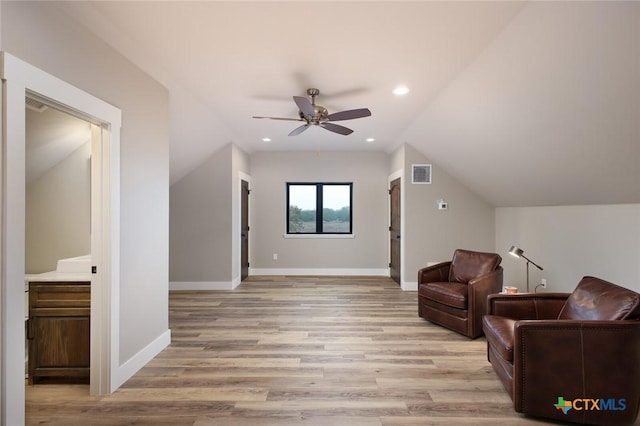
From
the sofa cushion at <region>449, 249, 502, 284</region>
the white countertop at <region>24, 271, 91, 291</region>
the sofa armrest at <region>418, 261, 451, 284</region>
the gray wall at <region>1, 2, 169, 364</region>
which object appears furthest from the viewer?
the sofa armrest at <region>418, 261, 451, 284</region>

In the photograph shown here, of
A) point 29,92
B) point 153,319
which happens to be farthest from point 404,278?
point 29,92

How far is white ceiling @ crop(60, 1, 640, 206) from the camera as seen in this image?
192 cm

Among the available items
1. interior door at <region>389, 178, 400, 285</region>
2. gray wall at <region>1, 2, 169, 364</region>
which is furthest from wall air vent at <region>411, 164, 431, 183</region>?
gray wall at <region>1, 2, 169, 364</region>

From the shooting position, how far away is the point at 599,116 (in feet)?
7.66

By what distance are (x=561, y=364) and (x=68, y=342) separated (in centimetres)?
345

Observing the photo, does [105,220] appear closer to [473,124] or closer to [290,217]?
[473,124]

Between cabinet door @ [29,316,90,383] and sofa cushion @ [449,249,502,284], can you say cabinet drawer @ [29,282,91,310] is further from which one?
sofa cushion @ [449,249,502,284]

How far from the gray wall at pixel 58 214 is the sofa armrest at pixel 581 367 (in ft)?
12.8

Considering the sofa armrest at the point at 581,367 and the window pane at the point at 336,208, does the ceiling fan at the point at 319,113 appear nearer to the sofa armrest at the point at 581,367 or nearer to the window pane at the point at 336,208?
the sofa armrest at the point at 581,367

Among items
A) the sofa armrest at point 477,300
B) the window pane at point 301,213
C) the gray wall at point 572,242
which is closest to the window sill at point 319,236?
the window pane at point 301,213

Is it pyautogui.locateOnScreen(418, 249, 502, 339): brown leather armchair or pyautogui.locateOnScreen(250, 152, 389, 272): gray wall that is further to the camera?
pyautogui.locateOnScreen(250, 152, 389, 272): gray wall

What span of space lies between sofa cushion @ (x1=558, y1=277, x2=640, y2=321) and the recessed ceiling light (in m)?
2.28

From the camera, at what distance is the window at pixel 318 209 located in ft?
21.1

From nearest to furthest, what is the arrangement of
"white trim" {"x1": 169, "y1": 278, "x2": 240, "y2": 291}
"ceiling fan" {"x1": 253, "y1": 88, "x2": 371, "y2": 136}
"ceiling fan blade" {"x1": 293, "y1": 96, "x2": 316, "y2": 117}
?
"ceiling fan blade" {"x1": 293, "y1": 96, "x2": 316, "y2": 117} < "ceiling fan" {"x1": 253, "y1": 88, "x2": 371, "y2": 136} < "white trim" {"x1": 169, "y1": 278, "x2": 240, "y2": 291}
